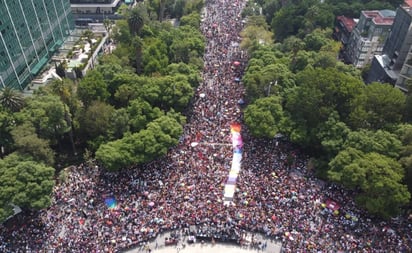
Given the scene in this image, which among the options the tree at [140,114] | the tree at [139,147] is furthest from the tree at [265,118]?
the tree at [140,114]

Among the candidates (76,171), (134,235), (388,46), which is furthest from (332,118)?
(76,171)

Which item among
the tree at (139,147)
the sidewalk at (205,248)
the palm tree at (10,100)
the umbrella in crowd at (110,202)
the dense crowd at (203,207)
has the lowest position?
the sidewalk at (205,248)

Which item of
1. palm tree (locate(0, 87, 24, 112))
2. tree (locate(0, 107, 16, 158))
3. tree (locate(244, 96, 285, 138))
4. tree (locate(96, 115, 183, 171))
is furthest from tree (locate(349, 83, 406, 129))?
palm tree (locate(0, 87, 24, 112))

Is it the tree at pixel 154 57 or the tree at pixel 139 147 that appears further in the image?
the tree at pixel 154 57

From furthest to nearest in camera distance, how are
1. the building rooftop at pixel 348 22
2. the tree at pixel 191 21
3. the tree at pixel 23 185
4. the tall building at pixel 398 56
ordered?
the tree at pixel 191 21, the building rooftop at pixel 348 22, the tall building at pixel 398 56, the tree at pixel 23 185

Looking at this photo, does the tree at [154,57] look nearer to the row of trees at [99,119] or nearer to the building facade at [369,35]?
the row of trees at [99,119]

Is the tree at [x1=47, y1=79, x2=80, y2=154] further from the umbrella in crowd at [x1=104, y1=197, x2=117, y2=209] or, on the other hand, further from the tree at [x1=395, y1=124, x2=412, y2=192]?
the tree at [x1=395, y1=124, x2=412, y2=192]

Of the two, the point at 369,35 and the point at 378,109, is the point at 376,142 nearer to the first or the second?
the point at 378,109
